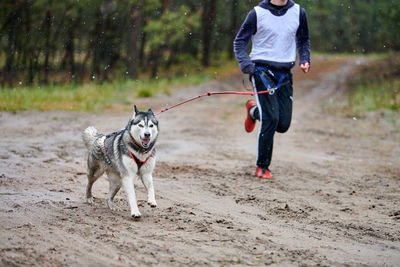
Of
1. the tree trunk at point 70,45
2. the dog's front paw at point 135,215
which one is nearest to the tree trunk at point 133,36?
the tree trunk at point 70,45

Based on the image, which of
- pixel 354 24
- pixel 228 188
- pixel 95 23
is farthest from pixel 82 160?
pixel 354 24

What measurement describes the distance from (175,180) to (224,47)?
1314 inches

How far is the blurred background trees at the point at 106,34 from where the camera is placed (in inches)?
728

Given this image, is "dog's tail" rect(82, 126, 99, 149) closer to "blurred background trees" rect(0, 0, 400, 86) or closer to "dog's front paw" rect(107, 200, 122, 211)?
"dog's front paw" rect(107, 200, 122, 211)

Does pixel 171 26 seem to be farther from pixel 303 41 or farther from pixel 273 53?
pixel 273 53

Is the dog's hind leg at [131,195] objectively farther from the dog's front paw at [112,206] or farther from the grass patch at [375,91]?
the grass patch at [375,91]

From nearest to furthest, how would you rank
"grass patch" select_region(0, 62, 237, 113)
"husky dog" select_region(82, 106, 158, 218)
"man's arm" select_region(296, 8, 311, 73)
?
"husky dog" select_region(82, 106, 158, 218) < "man's arm" select_region(296, 8, 311, 73) < "grass patch" select_region(0, 62, 237, 113)

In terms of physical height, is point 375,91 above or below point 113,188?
above

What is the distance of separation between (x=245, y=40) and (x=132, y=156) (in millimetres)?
2614

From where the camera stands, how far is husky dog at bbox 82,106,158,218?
4902mm

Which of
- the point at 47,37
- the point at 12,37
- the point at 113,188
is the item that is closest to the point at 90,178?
the point at 113,188

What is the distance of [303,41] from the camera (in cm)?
691

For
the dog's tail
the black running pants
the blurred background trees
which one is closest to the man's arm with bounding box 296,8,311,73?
the black running pants

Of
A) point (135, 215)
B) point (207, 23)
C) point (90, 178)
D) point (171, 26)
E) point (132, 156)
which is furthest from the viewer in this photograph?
point (207, 23)
